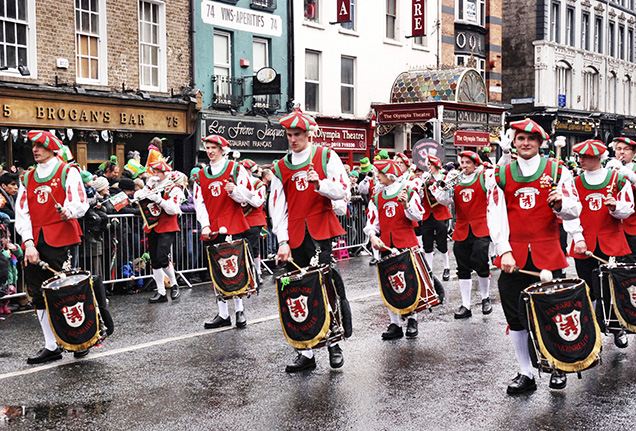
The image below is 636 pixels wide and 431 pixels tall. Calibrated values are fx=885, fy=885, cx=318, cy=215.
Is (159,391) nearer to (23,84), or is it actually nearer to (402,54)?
(23,84)

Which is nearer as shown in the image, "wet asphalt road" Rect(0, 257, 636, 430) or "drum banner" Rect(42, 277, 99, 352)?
"wet asphalt road" Rect(0, 257, 636, 430)

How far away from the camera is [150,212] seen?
12062 millimetres

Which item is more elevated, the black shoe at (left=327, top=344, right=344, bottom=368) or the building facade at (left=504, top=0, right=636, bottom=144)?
the building facade at (left=504, top=0, right=636, bottom=144)

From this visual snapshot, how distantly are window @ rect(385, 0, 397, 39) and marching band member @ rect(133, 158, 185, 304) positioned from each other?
63.6 feet

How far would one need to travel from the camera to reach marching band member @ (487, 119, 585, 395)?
6816mm

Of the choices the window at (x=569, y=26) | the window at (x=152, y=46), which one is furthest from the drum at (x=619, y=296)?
the window at (x=569, y=26)

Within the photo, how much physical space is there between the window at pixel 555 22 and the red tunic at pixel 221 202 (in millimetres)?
33805

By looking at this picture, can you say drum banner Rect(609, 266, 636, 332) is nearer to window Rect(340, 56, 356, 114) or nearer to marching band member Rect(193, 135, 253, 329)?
marching band member Rect(193, 135, 253, 329)

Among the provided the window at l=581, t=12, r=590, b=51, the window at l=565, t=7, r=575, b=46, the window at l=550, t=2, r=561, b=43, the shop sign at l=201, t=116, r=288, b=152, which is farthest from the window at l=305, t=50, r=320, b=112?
the window at l=581, t=12, r=590, b=51

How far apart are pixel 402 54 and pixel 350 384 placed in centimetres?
2470

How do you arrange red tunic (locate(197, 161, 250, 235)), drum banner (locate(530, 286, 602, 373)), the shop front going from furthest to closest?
the shop front < red tunic (locate(197, 161, 250, 235)) < drum banner (locate(530, 286, 602, 373))

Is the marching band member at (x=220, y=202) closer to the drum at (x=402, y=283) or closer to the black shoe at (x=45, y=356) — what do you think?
the drum at (x=402, y=283)

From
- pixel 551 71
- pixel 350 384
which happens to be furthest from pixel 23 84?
pixel 551 71

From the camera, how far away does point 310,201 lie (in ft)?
26.1
